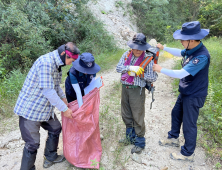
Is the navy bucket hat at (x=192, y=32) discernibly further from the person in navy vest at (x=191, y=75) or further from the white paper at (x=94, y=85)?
the white paper at (x=94, y=85)

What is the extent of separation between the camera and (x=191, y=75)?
2098mm

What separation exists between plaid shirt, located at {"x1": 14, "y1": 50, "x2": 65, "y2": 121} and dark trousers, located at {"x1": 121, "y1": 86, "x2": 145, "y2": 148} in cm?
98

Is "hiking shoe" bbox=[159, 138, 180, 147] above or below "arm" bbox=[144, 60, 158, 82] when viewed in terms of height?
below

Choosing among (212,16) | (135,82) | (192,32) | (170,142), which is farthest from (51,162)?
(212,16)

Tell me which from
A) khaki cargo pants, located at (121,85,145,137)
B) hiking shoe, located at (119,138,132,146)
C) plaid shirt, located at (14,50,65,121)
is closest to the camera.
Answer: plaid shirt, located at (14,50,65,121)

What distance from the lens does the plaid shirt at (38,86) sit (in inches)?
65.1

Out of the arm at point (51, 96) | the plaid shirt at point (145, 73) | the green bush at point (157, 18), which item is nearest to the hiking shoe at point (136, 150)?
the plaid shirt at point (145, 73)

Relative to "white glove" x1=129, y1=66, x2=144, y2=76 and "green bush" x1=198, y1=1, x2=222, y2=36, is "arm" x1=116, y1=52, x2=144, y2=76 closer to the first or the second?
"white glove" x1=129, y1=66, x2=144, y2=76

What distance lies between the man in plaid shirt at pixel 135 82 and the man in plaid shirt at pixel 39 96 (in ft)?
2.40

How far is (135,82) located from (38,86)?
118 centimetres

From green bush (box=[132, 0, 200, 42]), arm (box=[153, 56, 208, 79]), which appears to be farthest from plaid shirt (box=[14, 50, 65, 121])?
green bush (box=[132, 0, 200, 42])

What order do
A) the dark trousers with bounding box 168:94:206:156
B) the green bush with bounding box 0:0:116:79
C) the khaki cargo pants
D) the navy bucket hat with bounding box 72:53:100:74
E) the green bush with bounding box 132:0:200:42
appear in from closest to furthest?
the navy bucket hat with bounding box 72:53:100:74
the dark trousers with bounding box 168:94:206:156
the khaki cargo pants
the green bush with bounding box 0:0:116:79
the green bush with bounding box 132:0:200:42

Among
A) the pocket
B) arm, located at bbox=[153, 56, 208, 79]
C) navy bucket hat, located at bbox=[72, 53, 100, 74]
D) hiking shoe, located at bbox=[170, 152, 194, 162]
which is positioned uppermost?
navy bucket hat, located at bbox=[72, 53, 100, 74]

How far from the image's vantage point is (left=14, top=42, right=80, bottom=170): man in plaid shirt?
65.8 inches
